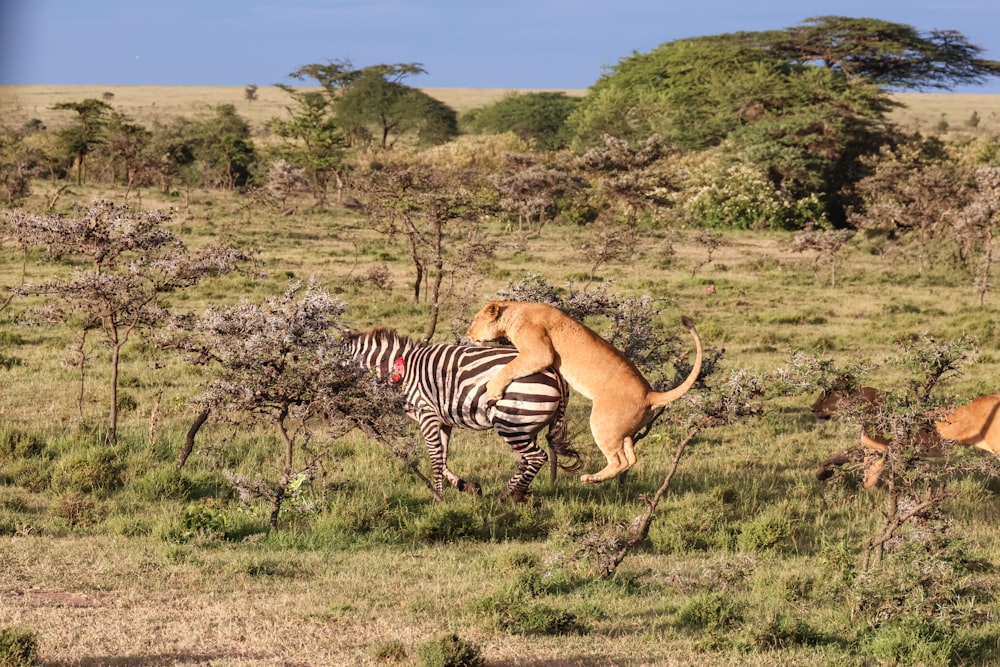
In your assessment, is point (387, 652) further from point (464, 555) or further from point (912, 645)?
point (912, 645)

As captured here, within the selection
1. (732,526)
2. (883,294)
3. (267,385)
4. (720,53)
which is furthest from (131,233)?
(720,53)

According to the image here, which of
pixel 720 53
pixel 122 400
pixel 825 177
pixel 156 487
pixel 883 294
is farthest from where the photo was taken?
pixel 720 53

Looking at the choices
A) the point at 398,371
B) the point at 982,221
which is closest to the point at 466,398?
the point at 398,371

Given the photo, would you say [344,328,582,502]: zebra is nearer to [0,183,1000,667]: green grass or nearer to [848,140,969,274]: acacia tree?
[0,183,1000,667]: green grass

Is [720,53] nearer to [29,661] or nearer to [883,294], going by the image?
[883,294]

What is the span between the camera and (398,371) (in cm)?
1127

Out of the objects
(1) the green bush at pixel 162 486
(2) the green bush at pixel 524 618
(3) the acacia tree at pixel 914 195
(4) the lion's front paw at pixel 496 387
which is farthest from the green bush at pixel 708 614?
(3) the acacia tree at pixel 914 195

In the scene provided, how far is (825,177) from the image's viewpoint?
1834 inches

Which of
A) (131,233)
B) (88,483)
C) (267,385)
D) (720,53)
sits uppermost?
(720,53)

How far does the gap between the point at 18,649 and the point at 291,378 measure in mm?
3775

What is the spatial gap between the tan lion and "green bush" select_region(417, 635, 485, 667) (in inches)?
112

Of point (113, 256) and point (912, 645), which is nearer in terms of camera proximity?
point (912, 645)

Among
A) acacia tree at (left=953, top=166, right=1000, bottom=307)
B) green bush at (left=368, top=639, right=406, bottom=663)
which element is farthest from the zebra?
acacia tree at (left=953, top=166, right=1000, bottom=307)

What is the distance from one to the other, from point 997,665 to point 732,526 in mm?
3370
